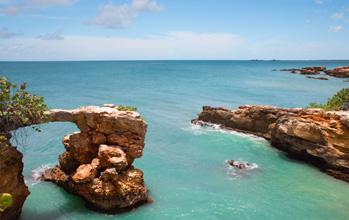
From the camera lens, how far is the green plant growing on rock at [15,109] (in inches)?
406

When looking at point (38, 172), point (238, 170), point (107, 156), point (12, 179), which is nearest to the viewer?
point (12, 179)

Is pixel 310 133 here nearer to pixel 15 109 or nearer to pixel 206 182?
pixel 206 182

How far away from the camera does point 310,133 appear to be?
1944 centimetres

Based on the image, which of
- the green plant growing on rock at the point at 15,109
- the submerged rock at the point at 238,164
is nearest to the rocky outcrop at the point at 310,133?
the submerged rock at the point at 238,164

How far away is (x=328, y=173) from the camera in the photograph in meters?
18.3

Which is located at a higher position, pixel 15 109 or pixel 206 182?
pixel 15 109

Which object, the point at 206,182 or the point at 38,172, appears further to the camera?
the point at 38,172

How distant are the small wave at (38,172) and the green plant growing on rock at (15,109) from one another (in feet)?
19.7

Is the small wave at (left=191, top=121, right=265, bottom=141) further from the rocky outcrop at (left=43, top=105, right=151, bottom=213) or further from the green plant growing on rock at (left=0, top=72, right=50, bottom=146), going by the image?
the green plant growing on rock at (left=0, top=72, right=50, bottom=146)

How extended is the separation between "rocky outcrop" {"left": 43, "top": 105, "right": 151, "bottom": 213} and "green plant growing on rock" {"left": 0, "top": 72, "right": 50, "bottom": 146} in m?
1.49

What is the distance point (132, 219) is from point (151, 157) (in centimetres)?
846

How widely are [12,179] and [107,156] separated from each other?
4499mm

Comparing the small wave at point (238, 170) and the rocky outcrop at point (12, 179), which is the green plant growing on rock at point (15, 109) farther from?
the small wave at point (238, 170)

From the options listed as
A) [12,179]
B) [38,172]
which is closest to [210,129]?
[38,172]
